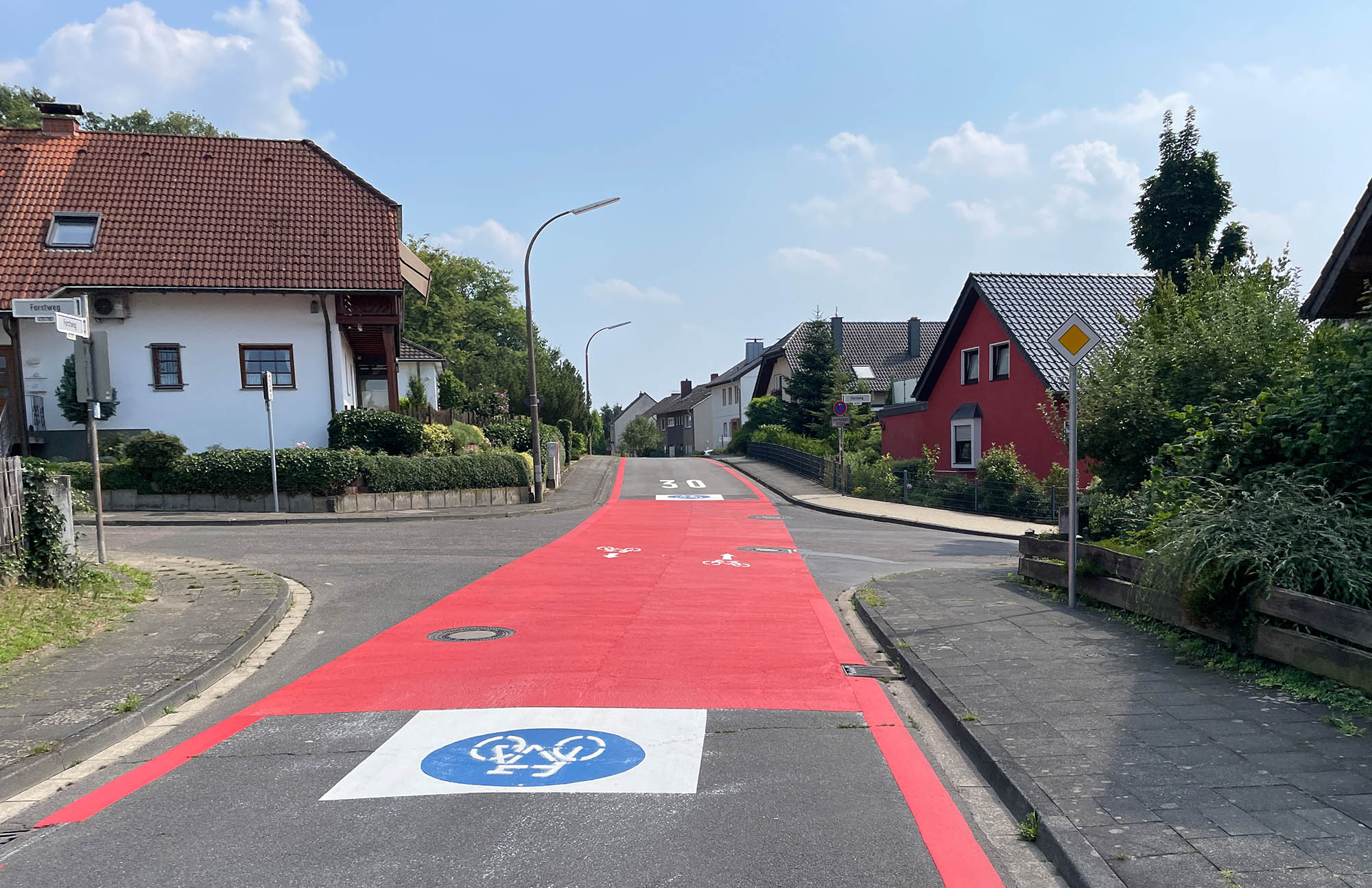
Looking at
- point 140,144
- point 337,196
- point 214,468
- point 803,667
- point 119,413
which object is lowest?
point 803,667

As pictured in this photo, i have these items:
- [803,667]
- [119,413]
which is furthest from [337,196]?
[803,667]

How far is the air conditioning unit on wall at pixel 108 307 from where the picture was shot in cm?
2381

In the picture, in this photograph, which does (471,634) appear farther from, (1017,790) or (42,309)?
(42,309)

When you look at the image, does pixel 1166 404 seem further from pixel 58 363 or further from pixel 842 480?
pixel 58 363

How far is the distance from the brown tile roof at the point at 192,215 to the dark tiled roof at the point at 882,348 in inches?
1356

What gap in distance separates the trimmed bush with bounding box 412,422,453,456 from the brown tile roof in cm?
384

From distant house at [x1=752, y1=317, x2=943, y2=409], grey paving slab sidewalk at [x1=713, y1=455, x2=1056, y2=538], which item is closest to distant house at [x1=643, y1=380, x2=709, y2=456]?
distant house at [x1=752, y1=317, x2=943, y2=409]

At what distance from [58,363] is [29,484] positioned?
17.4 metres

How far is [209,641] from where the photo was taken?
779 cm

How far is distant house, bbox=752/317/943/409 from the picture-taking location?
196 feet

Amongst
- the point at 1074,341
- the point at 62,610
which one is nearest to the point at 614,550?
the point at 62,610

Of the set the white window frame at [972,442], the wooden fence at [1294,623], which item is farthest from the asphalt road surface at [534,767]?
the white window frame at [972,442]

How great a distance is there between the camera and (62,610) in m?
8.30

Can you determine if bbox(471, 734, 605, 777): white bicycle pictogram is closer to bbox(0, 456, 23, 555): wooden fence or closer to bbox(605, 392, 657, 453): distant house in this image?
bbox(0, 456, 23, 555): wooden fence
